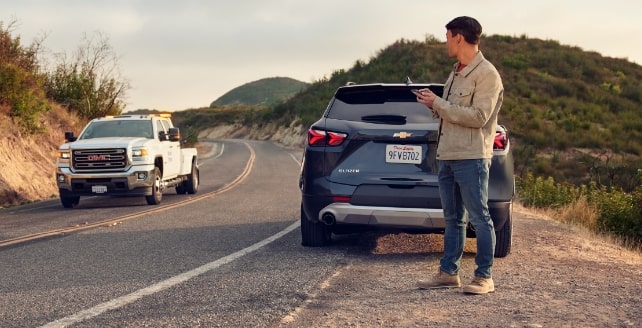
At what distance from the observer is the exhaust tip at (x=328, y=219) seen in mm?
6855

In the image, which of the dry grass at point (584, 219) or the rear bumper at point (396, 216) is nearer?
the rear bumper at point (396, 216)

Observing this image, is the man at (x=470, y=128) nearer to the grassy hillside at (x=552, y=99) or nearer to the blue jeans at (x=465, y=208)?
the blue jeans at (x=465, y=208)

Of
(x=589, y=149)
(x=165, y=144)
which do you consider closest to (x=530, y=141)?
(x=589, y=149)

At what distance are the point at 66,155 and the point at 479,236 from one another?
10048mm

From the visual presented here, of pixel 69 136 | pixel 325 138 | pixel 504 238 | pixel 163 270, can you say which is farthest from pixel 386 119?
pixel 69 136

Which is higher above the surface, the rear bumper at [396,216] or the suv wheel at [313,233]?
the rear bumper at [396,216]

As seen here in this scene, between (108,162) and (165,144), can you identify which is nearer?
(108,162)

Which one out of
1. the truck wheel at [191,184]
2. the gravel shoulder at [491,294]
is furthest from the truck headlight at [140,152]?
the gravel shoulder at [491,294]

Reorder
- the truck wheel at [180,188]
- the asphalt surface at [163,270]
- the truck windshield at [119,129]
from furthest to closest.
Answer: the truck wheel at [180,188]
the truck windshield at [119,129]
the asphalt surface at [163,270]

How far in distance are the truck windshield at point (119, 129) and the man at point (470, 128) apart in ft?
33.1

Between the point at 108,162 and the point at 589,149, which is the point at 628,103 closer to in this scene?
the point at 589,149

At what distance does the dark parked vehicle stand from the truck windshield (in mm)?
8196

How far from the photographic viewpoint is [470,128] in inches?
207

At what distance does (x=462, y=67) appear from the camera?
5.42m
